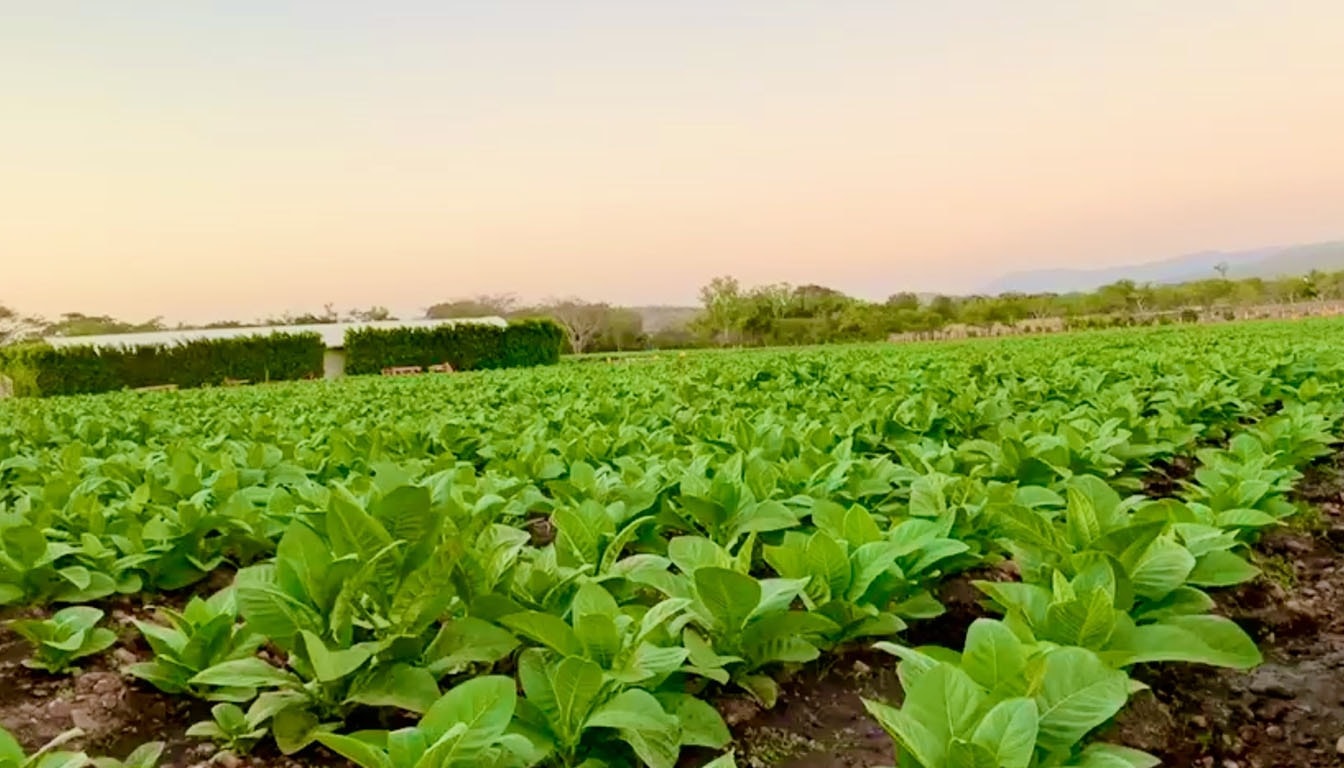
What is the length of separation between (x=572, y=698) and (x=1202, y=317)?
75.1 m

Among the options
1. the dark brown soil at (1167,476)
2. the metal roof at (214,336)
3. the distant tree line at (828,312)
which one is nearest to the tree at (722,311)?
the distant tree line at (828,312)

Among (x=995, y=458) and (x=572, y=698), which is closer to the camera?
(x=572, y=698)

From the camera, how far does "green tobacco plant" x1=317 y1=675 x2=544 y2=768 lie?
1.07 metres

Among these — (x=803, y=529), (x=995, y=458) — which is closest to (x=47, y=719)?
(x=803, y=529)

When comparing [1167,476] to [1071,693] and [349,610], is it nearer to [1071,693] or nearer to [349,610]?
[1071,693]

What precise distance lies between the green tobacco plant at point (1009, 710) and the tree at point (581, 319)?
6921 centimetres

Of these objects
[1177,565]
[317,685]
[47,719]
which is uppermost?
[1177,565]

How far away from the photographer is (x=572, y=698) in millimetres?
1258

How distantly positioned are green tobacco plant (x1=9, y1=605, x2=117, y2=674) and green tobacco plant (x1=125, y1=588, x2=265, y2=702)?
9.6 inches

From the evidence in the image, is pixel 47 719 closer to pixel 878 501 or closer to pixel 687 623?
pixel 687 623

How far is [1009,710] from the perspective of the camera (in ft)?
3.49

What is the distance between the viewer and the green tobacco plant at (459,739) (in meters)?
1.07

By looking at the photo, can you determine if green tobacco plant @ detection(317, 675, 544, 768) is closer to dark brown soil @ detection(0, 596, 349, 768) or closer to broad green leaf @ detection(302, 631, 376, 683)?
broad green leaf @ detection(302, 631, 376, 683)

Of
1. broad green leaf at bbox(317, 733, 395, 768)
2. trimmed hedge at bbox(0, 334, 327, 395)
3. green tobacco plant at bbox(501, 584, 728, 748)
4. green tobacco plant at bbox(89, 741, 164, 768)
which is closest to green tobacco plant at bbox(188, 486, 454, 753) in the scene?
green tobacco plant at bbox(89, 741, 164, 768)
